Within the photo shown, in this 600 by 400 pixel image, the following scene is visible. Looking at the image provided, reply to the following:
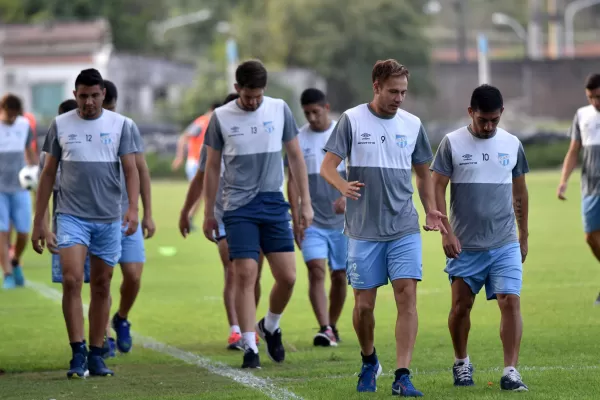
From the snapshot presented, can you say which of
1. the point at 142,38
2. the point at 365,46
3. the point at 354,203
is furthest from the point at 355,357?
the point at 142,38

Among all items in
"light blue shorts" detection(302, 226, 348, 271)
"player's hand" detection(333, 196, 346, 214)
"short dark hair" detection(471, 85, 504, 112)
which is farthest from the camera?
"light blue shorts" detection(302, 226, 348, 271)

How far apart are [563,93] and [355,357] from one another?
72.4 meters

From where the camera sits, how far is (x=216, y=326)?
12977 millimetres

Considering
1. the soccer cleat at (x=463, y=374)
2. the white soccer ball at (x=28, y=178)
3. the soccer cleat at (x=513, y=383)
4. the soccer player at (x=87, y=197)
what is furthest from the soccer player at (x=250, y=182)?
the white soccer ball at (x=28, y=178)

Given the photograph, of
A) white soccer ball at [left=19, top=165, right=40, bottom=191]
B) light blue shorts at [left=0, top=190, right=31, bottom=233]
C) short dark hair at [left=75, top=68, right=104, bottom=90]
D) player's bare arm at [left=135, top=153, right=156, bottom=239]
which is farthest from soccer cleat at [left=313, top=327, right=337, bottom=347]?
light blue shorts at [left=0, top=190, right=31, bottom=233]

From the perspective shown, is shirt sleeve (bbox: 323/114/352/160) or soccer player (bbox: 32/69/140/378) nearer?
shirt sleeve (bbox: 323/114/352/160)

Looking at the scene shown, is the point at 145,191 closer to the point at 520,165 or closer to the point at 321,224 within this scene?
the point at 321,224

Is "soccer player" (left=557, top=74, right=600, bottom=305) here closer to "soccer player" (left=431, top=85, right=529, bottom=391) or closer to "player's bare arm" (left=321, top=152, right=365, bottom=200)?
"soccer player" (left=431, top=85, right=529, bottom=391)

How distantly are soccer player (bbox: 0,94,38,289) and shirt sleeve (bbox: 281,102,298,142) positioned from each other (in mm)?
6977

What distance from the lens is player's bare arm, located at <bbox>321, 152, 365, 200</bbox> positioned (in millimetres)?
8445

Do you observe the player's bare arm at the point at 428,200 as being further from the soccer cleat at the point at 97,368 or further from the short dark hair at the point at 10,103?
the short dark hair at the point at 10,103

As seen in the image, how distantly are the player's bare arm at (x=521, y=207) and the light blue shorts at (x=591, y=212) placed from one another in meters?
4.49

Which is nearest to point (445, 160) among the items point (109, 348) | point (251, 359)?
point (251, 359)

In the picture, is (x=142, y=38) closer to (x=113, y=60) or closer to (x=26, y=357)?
(x=113, y=60)
